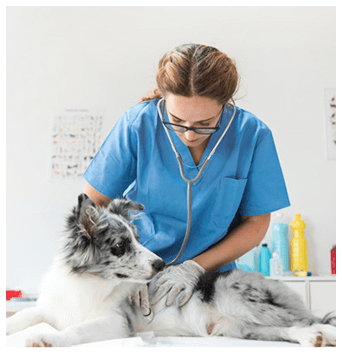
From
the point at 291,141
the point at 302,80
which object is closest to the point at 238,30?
the point at 302,80

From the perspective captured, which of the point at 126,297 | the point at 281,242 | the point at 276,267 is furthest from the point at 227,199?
the point at 281,242

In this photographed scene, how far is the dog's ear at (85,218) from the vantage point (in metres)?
1.27

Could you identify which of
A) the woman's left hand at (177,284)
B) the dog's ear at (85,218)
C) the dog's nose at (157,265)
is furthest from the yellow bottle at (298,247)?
the dog's ear at (85,218)

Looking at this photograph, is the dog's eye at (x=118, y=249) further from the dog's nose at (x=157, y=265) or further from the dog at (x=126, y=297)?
the dog's nose at (x=157, y=265)

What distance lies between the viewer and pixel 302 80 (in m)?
3.82

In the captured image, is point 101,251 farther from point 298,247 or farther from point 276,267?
point 298,247

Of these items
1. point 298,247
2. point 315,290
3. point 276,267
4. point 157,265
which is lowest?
point 315,290

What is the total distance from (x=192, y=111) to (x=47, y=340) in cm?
83

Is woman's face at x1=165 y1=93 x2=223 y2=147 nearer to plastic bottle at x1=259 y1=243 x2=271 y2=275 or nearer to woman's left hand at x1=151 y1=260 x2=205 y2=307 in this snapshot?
woman's left hand at x1=151 y1=260 x2=205 y2=307

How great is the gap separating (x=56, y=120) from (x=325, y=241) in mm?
2684

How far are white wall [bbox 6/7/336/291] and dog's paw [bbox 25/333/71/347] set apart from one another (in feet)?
8.96

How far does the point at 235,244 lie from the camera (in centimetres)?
159

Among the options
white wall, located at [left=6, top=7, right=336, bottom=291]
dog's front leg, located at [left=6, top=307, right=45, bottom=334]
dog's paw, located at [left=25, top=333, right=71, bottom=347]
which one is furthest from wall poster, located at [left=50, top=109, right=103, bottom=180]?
dog's paw, located at [left=25, top=333, right=71, bottom=347]
